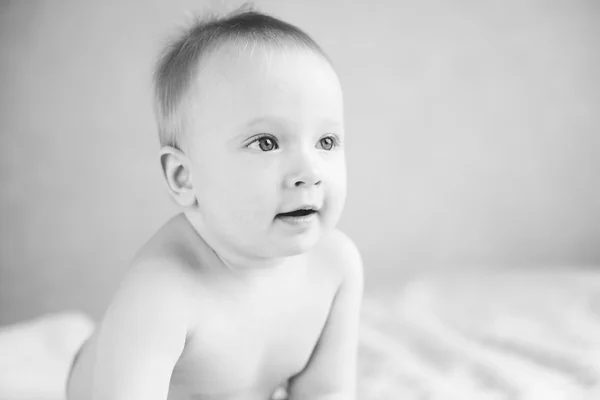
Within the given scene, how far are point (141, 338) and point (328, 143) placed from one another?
0.89ft

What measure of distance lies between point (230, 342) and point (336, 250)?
186mm

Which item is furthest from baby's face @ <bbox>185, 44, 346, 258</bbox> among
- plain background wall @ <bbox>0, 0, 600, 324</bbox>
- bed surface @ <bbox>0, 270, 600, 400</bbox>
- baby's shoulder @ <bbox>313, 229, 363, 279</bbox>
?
plain background wall @ <bbox>0, 0, 600, 324</bbox>

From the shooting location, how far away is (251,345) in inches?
27.0

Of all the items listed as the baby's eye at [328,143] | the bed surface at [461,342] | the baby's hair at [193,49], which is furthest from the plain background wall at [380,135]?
the baby's eye at [328,143]

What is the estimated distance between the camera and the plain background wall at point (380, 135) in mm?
1384

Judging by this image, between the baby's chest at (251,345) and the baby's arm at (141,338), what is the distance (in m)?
0.05

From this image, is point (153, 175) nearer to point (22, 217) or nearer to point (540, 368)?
point (22, 217)

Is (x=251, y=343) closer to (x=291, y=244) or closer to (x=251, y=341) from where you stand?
(x=251, y=341)

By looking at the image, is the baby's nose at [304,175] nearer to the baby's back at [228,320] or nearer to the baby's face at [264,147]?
the baby's face at [264,147]

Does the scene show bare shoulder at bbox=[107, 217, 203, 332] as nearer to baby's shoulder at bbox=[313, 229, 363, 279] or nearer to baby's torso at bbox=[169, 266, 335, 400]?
baby's torso at bbox=[169, 266, 335, 400]

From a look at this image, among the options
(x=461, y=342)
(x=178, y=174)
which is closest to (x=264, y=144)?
(x=178, y=174)

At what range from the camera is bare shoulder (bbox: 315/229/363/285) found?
30.2 inches

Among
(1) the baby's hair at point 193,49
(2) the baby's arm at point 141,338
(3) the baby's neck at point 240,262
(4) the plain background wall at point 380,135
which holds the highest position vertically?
(4) the plain background wall at point 380,135

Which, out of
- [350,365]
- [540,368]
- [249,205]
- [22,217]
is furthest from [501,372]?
[22,217]
